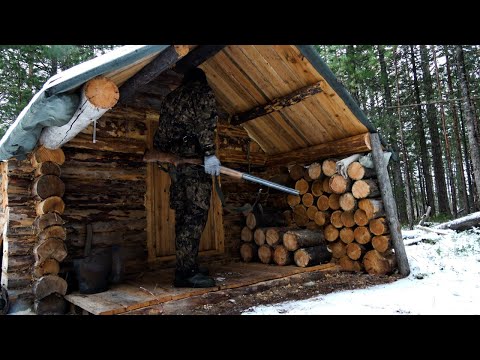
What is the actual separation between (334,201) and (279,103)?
1886 mm

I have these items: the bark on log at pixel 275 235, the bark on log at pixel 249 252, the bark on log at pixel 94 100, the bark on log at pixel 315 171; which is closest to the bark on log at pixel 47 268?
the bark on log at pixel 94 100

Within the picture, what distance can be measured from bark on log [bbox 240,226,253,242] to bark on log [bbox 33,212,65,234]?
318 centimetres

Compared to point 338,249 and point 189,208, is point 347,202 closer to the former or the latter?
point 338,249

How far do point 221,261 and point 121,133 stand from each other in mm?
2813

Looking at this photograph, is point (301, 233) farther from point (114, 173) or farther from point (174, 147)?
point (114, 173)

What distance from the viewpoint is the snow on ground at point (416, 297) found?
3.38 meters

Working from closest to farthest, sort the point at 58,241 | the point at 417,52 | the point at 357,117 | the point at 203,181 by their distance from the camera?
the point at 58,241
the point at 203,181
the point at 357,117
the point at 417,52

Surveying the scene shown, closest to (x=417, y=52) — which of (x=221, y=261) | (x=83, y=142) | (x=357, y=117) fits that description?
(x=357, y=117)

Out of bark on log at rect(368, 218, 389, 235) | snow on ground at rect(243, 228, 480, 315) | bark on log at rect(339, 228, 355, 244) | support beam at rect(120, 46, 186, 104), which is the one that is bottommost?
snow on ground at rect(243, 228, 480, 315)

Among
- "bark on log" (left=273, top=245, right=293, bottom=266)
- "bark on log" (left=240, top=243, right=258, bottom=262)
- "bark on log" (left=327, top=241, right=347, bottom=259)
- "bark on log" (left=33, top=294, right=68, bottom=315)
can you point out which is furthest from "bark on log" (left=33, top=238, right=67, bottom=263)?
"bark on log" (left=327, top=241, right=347, bottom=259)

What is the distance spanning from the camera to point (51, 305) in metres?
3.90

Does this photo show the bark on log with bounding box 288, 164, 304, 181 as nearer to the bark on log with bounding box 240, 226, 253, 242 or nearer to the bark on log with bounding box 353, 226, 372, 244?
the bark on log with bounding box 240, 226, 253, 242

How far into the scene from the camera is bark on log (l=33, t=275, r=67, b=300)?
3.79 m

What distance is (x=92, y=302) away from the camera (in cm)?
356
